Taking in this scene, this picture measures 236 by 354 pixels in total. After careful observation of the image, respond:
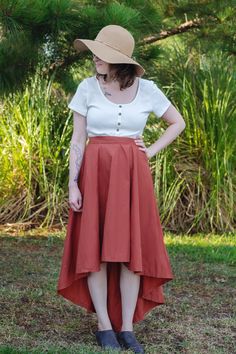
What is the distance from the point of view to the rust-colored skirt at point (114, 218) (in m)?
3.89

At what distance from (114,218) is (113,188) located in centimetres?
15

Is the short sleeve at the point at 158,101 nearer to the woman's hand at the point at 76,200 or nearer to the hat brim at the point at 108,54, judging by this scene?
the hat brim at the point at 108,54

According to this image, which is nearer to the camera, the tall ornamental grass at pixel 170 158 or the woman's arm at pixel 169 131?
the woman's arm at pixel 169 131

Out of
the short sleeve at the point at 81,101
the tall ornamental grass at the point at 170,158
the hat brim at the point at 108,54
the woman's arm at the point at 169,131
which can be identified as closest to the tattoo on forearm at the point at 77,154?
the short sleeve at the point at 81,101

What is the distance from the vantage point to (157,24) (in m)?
6.03

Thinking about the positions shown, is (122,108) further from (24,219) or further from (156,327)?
(24,219)

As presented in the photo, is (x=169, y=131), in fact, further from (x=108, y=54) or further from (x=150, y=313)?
(x=150, y=313)

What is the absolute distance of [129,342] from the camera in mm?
4020

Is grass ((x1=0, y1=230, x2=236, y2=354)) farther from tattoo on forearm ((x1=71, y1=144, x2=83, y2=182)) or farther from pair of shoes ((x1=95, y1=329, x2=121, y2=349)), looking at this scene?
tattoo on forearm ((x1=71, y1=144, x2=83, y2=182))

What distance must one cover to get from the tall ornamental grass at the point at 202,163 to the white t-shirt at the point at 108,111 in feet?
13.7

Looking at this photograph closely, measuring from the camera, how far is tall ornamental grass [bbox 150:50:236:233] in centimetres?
815

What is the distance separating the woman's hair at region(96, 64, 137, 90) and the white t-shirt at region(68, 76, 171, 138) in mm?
88

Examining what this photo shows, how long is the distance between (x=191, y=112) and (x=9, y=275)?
3307mm

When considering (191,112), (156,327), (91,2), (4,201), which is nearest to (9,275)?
(156,327)
